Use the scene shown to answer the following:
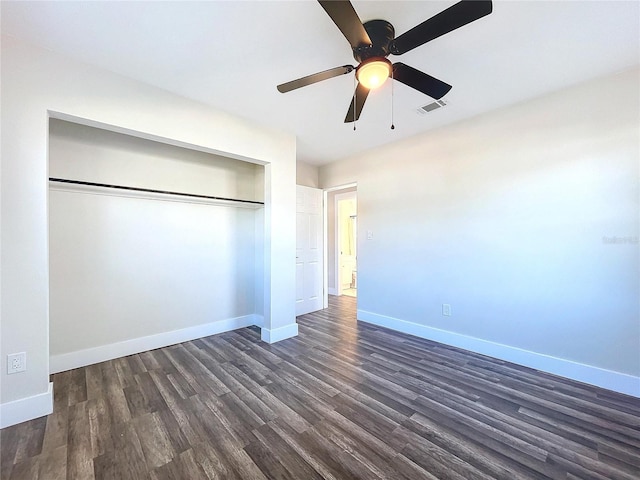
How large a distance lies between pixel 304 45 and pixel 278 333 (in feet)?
9.63

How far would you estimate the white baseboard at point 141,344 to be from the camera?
98.7 inches

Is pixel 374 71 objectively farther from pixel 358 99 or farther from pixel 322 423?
pixel 322 423

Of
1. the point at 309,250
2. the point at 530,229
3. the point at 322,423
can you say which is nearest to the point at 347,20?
the point at 322,423

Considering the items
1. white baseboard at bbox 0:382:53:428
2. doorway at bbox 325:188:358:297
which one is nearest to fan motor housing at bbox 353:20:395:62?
white baseboard at bbox 0:382:53:428

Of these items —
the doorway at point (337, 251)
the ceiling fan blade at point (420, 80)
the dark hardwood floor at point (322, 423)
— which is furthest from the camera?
the doorway at point (337, 251)

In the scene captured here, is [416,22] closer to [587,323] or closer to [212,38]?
[212,38]

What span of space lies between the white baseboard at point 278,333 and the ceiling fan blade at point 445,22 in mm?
2980

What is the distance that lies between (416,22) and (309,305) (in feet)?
12.9

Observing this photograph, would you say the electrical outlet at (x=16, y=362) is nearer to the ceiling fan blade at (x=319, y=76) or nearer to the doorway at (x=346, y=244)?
the ceiling fan blade at (x=319, y=76)

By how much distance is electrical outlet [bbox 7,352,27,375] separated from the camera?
1.79m

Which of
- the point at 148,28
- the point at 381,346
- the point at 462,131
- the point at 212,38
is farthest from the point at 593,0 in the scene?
the point at 381,346

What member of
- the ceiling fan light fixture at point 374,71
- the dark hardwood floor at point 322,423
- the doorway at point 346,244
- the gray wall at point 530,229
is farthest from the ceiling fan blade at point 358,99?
the doorway at point 346,244

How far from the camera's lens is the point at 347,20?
1337 millimetres

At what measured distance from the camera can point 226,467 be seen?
1452 mm
